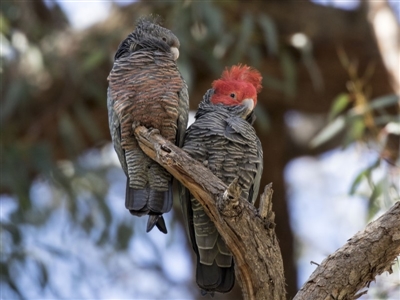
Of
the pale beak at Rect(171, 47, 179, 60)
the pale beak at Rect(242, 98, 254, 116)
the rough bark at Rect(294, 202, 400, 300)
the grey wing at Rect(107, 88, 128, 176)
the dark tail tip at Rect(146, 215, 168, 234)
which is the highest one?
the pale beak at Rect(171, 47, 179, 60)

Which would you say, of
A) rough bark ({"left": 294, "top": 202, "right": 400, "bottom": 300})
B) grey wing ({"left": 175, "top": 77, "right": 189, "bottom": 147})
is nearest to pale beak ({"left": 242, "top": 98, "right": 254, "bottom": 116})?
grey wing ({"left": 175, "top": 77, "right": 189, "bottom": 147})

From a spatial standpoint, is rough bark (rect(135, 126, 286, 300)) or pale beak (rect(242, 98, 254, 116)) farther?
pale beak (rect(242, 98, 254, 116))

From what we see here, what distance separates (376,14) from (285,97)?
3.20 feet

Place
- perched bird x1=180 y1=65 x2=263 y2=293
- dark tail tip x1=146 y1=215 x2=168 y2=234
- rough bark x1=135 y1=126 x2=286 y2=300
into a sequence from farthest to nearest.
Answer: perched bird x1=180 y1=65 x2=263 y2=293
dark tail tip x1=146 y1=215 x2=168 y2=234
rough bark x1=135 y1=126 x2=286 y2=300

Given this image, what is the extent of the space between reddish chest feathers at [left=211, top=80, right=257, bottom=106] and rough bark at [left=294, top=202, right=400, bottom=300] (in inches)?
33.7

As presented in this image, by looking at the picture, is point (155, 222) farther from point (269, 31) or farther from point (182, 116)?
point (269, 31)

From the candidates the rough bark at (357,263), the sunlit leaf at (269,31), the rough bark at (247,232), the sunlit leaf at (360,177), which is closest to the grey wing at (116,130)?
the rough bark at (247,232)

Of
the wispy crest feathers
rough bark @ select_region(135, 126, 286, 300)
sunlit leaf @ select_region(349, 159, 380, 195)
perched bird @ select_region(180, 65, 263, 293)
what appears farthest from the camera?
sunlit leaf @ select_region(349, 159, 380, 195)

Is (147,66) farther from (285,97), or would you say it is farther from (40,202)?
(40,202)

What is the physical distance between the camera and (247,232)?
7.57 ft

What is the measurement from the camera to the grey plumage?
2.70 meters

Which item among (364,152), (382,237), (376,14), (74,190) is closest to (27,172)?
(74,190)

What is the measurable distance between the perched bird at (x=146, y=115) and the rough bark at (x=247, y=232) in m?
0.26

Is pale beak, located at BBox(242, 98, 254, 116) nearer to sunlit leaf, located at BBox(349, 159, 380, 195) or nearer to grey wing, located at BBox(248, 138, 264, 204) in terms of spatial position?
grey wing, located at BBox(248, 138, 264, 204)
